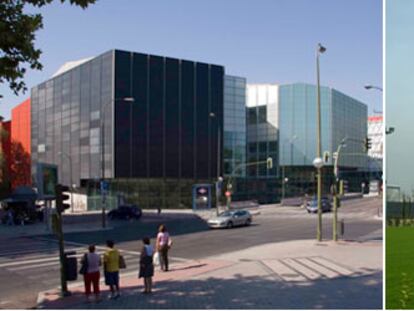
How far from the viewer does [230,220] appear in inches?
1364

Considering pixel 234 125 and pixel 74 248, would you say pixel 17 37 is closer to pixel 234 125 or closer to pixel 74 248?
pixel 74 248

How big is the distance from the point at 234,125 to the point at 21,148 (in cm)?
3700

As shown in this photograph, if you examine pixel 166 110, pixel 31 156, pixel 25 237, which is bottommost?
pixel 25 237

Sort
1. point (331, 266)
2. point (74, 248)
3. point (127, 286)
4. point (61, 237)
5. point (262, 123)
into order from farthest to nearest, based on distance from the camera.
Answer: point (262, 123)
point (74, 248)
point (331, 266)
point (127, 286)
point (61, 237)

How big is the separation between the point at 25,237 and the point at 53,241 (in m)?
4.14

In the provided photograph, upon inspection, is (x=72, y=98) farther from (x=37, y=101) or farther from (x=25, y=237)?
(x=25, y=237)

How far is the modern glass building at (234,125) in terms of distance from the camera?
72.4m

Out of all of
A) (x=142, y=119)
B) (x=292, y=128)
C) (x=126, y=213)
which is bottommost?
(x=126, y=213)

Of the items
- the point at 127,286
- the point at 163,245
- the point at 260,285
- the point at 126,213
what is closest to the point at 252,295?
the point at 260,285

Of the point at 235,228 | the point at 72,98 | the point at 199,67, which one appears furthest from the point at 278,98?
the point at 235,228

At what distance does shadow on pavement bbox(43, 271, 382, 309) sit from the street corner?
3 centimetres

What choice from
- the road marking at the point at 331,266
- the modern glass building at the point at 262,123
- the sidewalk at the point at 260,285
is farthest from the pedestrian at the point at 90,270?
the modern glass building at the point at 262,123

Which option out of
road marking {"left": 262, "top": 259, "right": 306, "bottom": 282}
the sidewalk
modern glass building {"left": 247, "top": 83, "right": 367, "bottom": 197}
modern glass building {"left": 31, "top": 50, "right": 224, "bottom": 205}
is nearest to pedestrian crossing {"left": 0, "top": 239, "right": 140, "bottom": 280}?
the sidewalk

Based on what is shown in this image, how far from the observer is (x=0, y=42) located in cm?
981
